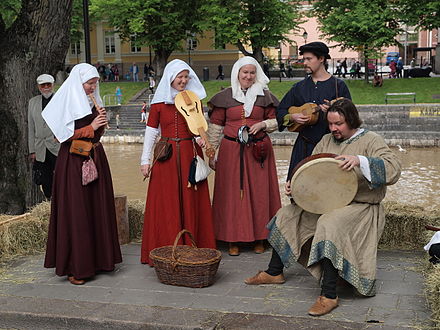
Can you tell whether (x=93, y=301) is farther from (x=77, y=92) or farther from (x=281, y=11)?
(x=281, y=11)

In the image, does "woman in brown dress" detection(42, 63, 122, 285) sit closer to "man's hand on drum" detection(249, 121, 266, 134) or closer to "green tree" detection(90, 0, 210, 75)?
"man's hand on drum" detection(249, 121, 266, 134)

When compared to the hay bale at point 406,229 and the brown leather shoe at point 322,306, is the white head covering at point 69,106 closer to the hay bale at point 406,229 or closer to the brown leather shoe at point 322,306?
the brown leather shoe at point 322,306

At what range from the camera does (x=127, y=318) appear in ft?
16.8

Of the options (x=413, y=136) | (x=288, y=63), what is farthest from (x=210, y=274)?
(x=288, y=63)

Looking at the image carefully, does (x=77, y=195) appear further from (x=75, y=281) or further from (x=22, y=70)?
(x=22, y=70)

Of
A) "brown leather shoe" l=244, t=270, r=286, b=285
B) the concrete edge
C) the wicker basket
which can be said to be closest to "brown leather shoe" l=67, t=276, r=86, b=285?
the concrete edge

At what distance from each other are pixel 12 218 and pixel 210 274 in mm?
2778

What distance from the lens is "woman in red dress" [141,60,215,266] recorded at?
651cm

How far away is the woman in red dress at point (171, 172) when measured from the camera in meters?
6.51

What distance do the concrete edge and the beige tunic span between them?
540mm

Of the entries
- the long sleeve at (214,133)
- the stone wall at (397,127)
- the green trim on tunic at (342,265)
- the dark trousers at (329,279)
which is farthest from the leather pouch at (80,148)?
the stone wall at (397,127)

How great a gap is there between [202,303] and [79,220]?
144 cm

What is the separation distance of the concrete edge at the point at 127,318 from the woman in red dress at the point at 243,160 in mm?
1849

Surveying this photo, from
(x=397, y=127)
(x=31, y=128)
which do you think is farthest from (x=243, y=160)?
(x=397, y=127)
